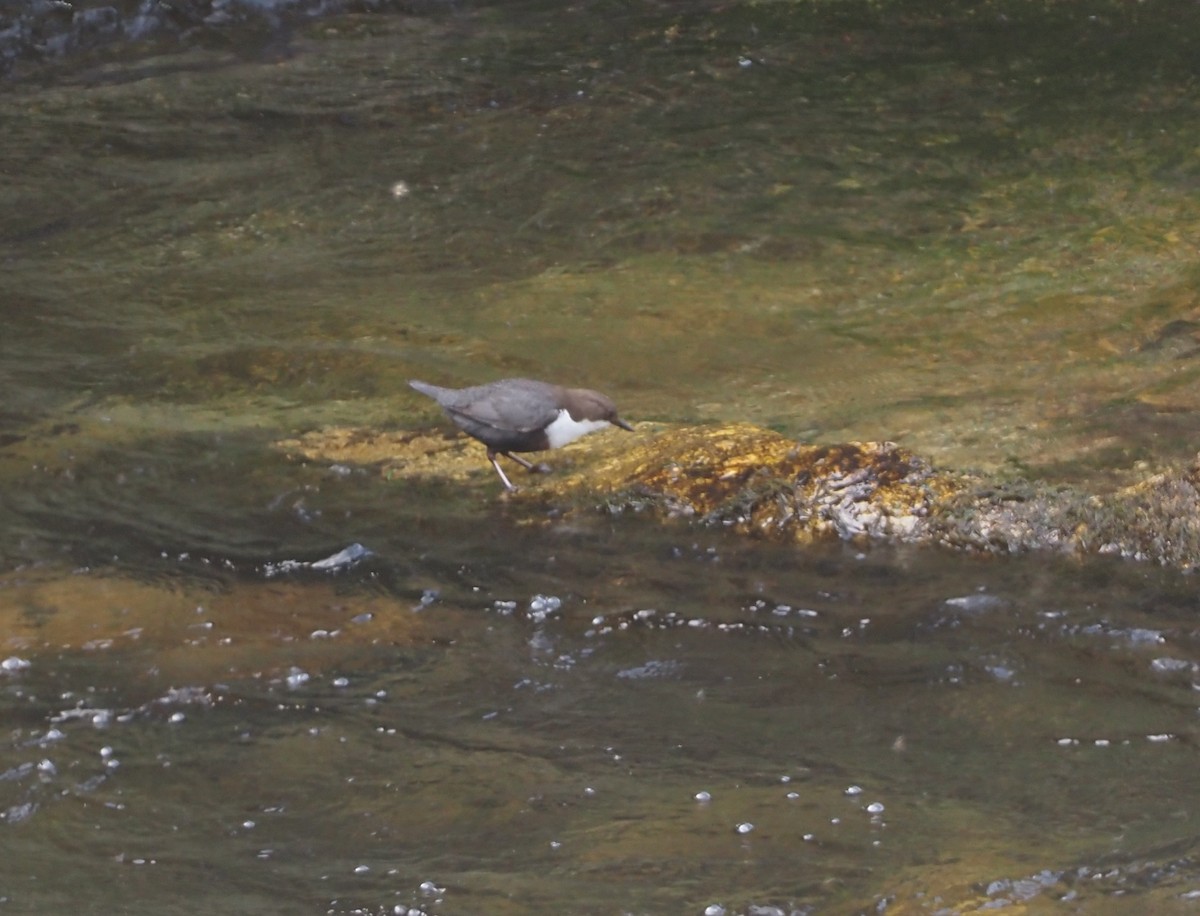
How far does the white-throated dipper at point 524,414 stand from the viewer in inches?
222

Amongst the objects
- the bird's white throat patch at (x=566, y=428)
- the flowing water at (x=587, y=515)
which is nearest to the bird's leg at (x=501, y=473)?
the flowing water at (x=587, y=515)

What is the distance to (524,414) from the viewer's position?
5.61 meters

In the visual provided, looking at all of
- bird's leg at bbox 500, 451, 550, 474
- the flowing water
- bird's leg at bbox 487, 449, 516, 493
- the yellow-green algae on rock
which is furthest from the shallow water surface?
bird's leg at bbox 500, 451, 550, 474

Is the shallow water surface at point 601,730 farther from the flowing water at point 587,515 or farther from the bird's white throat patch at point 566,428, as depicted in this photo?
the bird's white throat patch at point 566,428

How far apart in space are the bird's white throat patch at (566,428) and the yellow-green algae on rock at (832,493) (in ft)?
0.50

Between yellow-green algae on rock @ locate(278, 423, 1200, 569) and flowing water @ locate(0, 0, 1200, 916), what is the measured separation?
0.12 meters

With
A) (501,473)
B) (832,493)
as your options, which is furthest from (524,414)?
(832,493)

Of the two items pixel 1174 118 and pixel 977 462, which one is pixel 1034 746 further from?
pixel 1174 118

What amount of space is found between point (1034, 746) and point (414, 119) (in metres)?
7.53

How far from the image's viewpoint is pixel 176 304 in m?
7.81

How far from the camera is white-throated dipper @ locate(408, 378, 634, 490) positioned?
564 cm

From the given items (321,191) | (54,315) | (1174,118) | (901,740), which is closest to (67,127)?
(321,191)

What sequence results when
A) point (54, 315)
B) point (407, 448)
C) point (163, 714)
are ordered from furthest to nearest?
point (54, 315) → point (407, 448) → point (163, 714)

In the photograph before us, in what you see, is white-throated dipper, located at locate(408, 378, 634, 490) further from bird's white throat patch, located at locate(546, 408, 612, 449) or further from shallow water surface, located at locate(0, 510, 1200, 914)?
shallow water surface, located at locate(0, 510, 1200, 914)
